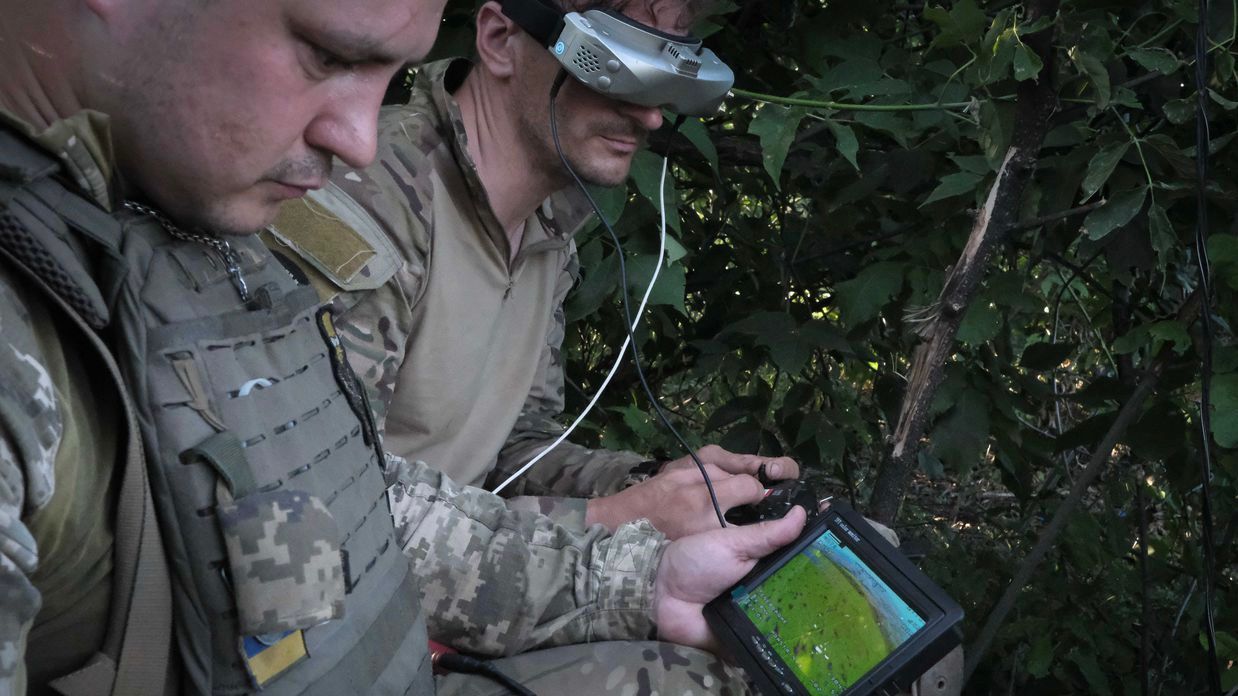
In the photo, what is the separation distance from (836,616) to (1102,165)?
0.82 m

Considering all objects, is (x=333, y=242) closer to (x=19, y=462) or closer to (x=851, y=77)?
(x=19, y=462)

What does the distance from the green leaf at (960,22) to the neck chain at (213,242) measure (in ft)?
3.60

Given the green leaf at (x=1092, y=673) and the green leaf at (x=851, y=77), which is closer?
the green leaf at (x=851, y=77)

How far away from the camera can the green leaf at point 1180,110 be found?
6.19 feet

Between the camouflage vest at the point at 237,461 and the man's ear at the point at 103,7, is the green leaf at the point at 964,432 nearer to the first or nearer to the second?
the camouflage vest at the point at 237,461

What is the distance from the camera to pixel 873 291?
2.28 metres

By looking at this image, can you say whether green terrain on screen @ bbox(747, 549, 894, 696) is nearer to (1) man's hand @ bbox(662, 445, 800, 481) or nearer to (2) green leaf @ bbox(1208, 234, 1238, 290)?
(1) man's hand @ bbox(662, 445, 800, 481)

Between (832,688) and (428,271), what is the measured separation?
0.85 metres

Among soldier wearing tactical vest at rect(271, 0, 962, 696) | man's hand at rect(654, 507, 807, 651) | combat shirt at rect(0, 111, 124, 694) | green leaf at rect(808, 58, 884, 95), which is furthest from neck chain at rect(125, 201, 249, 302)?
green leaf at rect(808, 58, 884, 95)

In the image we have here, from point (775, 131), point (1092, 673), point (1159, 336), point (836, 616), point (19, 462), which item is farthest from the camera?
point (1092, 673)

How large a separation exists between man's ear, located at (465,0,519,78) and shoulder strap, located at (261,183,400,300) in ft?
1.45

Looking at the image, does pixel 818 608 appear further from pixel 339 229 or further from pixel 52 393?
pixel 52 393

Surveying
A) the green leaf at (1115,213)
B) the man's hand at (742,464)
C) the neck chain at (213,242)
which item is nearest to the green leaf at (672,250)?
the man's hand at (742,464)

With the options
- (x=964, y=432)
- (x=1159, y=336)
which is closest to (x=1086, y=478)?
(x=964, y=432)
